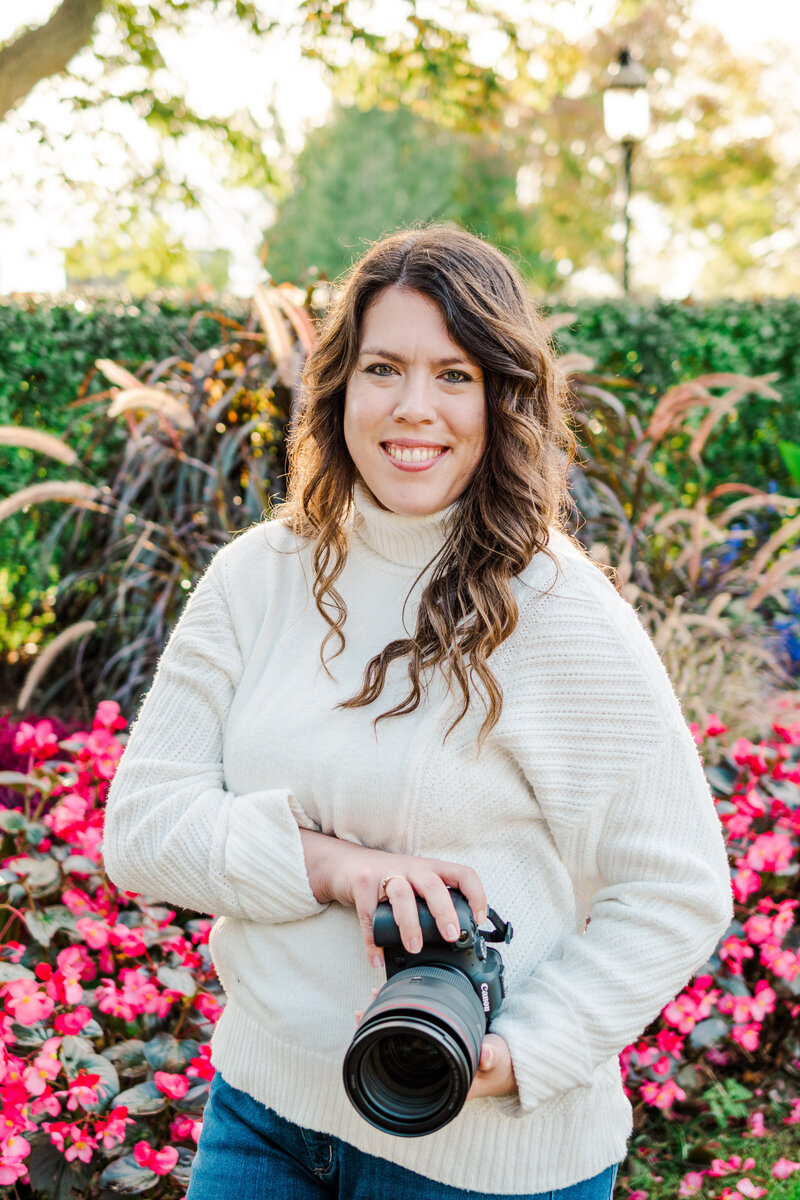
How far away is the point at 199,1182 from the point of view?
1.45m

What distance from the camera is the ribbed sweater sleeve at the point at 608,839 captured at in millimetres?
1312

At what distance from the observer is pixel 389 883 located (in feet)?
4.19

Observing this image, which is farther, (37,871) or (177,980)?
(37,871)

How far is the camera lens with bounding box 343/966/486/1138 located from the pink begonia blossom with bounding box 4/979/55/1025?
41.5 inches

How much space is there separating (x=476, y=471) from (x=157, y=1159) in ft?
4.47

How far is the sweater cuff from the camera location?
4.65 ft

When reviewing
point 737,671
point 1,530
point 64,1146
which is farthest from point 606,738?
point 1,530

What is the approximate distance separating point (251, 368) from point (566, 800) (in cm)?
321


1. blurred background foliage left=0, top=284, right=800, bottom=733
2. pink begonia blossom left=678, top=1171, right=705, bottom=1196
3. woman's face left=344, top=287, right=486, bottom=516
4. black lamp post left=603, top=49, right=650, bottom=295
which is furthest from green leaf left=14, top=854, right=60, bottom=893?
black lamp post left=603, top=49, right=650, bottom=295

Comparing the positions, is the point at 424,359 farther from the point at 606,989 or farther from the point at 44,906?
the point at 44,906

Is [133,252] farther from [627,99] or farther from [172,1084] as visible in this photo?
[172,1084]

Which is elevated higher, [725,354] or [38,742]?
[725,354]

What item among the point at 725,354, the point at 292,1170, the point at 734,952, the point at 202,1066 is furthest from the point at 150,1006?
the point at 725,354

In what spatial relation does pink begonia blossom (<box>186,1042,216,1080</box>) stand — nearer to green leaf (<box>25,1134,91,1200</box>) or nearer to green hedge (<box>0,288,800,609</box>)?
green leaf (<box>25,1134,91,1200</box>)
